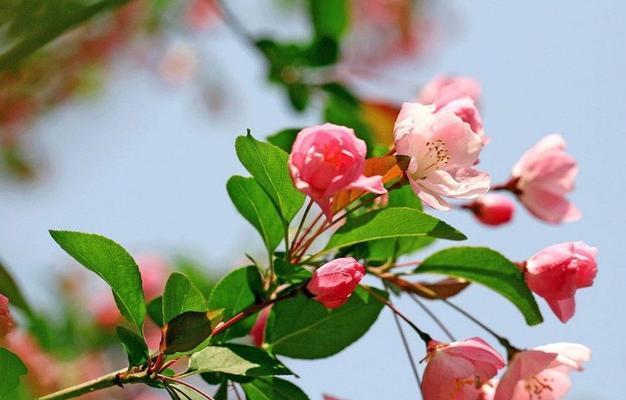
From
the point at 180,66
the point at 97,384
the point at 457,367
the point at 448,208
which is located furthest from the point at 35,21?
the point at 180,66

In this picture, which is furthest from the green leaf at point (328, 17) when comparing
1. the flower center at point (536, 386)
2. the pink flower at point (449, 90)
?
the flower center at point (536, 386)

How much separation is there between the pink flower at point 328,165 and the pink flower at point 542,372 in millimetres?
327

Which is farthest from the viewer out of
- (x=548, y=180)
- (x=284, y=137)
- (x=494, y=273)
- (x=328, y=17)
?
(x=328, y=17)

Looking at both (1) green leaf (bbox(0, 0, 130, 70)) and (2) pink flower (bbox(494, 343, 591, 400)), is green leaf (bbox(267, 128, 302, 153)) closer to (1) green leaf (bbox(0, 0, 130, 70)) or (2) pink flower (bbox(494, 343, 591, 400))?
(1) green leaf (bbox(0, 0, 130, 70))

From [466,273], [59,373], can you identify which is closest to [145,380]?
[466,273]

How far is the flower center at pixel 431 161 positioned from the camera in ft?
3.13

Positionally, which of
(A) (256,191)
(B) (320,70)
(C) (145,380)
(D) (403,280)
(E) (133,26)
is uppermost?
(E) (133,26)

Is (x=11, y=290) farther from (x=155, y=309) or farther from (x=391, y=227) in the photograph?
(x=391, y=227)

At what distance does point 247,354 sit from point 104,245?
18 centimetres

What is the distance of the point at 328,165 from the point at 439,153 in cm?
19

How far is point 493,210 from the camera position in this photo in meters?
1.36

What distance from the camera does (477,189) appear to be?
38.0 inches

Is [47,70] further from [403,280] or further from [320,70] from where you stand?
[403,280]

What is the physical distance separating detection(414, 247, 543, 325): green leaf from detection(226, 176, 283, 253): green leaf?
21cm
